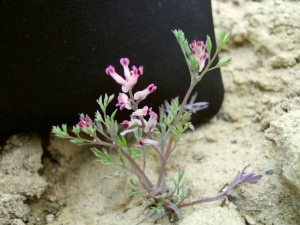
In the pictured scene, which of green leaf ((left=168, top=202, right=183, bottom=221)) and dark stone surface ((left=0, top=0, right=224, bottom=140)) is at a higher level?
dark stone surface ((left=0, top=0, right=224, bottom=140))

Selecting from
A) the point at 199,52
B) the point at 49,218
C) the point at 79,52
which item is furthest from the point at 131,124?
the point at 49,218

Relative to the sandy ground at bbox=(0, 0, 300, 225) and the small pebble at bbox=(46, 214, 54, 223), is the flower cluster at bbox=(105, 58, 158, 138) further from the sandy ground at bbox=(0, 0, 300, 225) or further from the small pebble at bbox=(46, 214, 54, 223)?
the small pebble at bbox=(46, 214, 54, 223)

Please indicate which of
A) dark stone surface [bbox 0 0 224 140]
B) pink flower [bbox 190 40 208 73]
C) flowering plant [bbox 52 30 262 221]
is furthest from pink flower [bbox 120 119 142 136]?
dark stone surface [bbox 0 0 224 140]

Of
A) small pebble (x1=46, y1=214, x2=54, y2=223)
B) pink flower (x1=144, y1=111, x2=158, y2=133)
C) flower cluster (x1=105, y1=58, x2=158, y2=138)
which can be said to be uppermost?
flower cluster (x1=105, y1=58, x2=158, y2=138)

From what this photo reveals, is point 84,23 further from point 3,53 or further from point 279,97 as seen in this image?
point 279,97

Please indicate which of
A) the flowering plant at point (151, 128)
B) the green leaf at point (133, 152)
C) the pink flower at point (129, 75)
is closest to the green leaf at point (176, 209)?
the flowering plant at point (151, 128)

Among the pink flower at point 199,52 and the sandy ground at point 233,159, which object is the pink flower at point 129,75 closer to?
the pink flower at point 199,52

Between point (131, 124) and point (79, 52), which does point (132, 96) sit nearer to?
point (131, 124)
